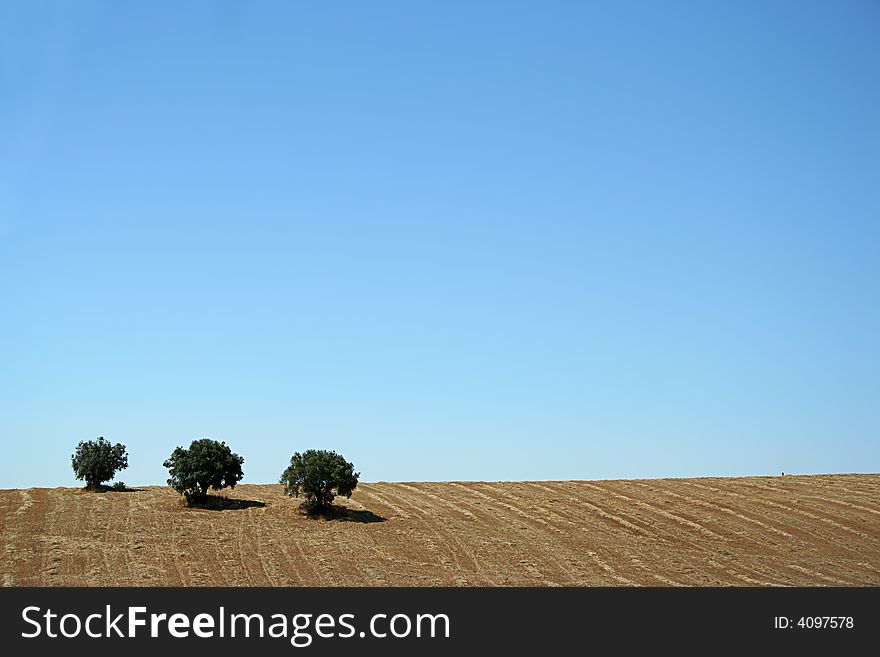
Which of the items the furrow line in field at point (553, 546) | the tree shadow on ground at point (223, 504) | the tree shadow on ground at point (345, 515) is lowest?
the furrow line in field at point (553, 546)

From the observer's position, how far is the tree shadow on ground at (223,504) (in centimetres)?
5606

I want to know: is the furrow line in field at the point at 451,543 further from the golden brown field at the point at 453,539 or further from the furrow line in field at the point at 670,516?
the furrow line in field at the point at 670,516

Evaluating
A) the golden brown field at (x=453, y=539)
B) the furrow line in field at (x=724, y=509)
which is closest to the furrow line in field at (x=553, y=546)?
the golden brown field at (x=453, y=539)

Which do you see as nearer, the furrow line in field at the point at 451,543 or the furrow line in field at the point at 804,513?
the furrow line in field at the point at 451,543

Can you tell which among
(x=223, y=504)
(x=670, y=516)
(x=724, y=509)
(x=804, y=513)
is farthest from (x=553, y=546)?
(x=223, y=504)

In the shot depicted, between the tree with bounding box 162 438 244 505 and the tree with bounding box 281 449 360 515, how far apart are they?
12.4 feet

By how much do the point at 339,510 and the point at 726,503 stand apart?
28.1 meters

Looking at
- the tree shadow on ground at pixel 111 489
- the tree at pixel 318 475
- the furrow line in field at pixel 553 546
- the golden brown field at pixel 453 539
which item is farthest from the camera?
the tree shadow on ground at pixel 111 489

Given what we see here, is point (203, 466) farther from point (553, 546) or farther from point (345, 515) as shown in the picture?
point (553, 546)

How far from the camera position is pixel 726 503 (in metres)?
63.4

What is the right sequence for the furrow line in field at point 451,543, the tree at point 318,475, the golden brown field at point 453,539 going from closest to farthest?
the golden brown field at point 453,539 < the furrow line in field at point 451,543 < the tree at point 318,475

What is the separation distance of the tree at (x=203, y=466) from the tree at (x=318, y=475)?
3787 mm
